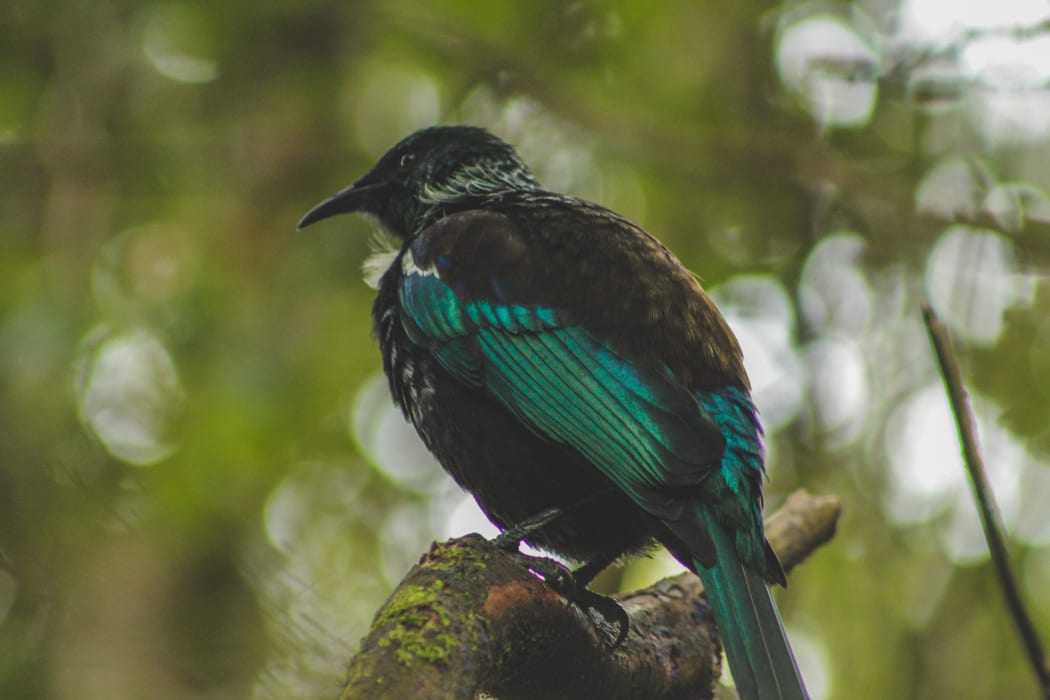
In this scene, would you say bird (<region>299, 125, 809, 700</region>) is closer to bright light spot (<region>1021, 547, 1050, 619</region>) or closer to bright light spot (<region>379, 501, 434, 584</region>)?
bright light spot (<region>379, 501, 434, 584</region>)

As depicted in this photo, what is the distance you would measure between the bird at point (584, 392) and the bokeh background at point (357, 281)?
1369 millimetres

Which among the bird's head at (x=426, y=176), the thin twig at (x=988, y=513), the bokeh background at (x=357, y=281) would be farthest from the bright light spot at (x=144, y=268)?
the thin twig at (x=988, y=513)

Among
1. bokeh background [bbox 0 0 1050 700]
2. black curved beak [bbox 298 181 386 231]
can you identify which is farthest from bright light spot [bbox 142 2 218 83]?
black curved beak [bbox 298 181 386 231]

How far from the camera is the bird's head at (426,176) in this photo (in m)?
5.08

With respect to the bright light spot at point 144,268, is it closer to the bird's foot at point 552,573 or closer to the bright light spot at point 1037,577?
the bird's foot at point 552,573

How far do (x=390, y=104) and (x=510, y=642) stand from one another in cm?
645

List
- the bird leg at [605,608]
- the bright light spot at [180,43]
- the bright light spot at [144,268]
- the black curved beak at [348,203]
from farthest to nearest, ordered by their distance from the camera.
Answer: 1. the bright light spot at [180,43]
2. the bright light spot at [144,268]
3. the black curved beak at [348,203]
4. the bird leg at [605,608]

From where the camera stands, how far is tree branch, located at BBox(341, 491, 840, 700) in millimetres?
2279

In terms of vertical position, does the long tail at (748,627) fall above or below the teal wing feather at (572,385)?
below

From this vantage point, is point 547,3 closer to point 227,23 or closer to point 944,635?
point 227,23

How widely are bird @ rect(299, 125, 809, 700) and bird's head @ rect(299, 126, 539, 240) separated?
689 millimetres

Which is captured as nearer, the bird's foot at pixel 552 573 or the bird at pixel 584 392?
the bird's foot at pixel 552 573

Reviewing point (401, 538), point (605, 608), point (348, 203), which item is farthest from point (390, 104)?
point (605, 608)

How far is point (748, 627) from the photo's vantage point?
302 centimetres
